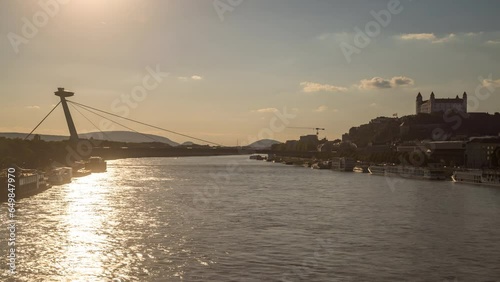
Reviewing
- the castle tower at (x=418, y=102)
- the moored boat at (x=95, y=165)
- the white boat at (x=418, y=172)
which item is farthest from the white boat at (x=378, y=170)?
the castle tower at (x=418, y=102)

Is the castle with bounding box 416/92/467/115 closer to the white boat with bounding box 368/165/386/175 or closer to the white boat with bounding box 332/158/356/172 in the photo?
the white boat with bounding box 332/158/356/172

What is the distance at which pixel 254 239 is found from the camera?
21859 millimetres

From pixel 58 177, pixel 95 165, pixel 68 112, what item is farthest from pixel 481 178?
pixel 68 112

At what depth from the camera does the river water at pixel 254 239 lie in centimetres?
1691

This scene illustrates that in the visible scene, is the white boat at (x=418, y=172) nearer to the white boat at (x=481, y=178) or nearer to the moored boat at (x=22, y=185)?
the white boat at (x=481, y=178)

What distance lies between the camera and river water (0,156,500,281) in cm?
1691

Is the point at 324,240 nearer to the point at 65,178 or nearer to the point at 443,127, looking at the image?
the point at 65,178

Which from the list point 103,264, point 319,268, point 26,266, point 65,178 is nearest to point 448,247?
point 319,268

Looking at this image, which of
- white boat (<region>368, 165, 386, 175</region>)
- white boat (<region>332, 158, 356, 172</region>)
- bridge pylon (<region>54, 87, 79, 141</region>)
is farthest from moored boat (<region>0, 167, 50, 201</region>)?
white boat (<region>332, 158, 356, 172</region>)

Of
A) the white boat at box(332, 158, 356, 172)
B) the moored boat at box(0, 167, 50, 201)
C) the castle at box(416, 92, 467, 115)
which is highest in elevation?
the castle at box(416, 92, 467, 115)

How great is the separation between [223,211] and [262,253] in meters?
11.4

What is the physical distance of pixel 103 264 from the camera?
1788 cm

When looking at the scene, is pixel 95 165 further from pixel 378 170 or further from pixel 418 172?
pixel 418 172

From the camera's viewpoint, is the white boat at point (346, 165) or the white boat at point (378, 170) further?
the white boat at point (346, 165)
